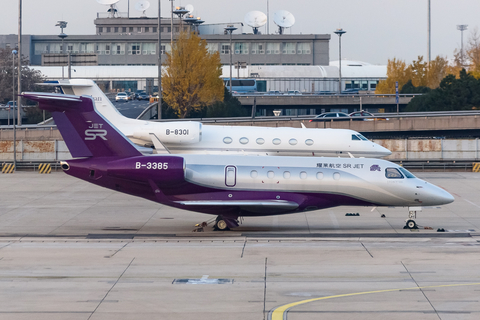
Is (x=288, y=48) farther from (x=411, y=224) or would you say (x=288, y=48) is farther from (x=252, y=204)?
(x=252, y=204)

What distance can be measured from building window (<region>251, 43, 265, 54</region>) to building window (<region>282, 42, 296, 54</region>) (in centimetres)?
521

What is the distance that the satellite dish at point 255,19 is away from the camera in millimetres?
156250

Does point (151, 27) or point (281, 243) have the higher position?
point (151, 27)

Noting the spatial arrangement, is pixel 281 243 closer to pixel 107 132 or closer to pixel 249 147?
pixel 107 132

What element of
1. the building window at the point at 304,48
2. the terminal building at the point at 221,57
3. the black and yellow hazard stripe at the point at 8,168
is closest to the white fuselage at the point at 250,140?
the black and yellow hazard stripe at the point at 8,168

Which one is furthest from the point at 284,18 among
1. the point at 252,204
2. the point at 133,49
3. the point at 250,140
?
the point at 252,204

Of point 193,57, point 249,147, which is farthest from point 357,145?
point 193,57

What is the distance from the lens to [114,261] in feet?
67.1

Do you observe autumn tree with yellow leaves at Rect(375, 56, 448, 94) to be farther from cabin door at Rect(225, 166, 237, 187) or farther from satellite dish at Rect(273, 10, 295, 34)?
cabin door at Rect(225, 166, 237, 187)

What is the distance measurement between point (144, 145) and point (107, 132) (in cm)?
1162

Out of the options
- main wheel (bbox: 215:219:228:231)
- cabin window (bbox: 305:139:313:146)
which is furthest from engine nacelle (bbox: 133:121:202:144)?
main wheel (bbox: 215:219:228:231)

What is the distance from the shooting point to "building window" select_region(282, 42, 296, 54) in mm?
151288

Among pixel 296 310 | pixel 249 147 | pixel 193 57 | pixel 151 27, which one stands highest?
pixel 151 27

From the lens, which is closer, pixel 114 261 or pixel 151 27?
pixel 114 261
